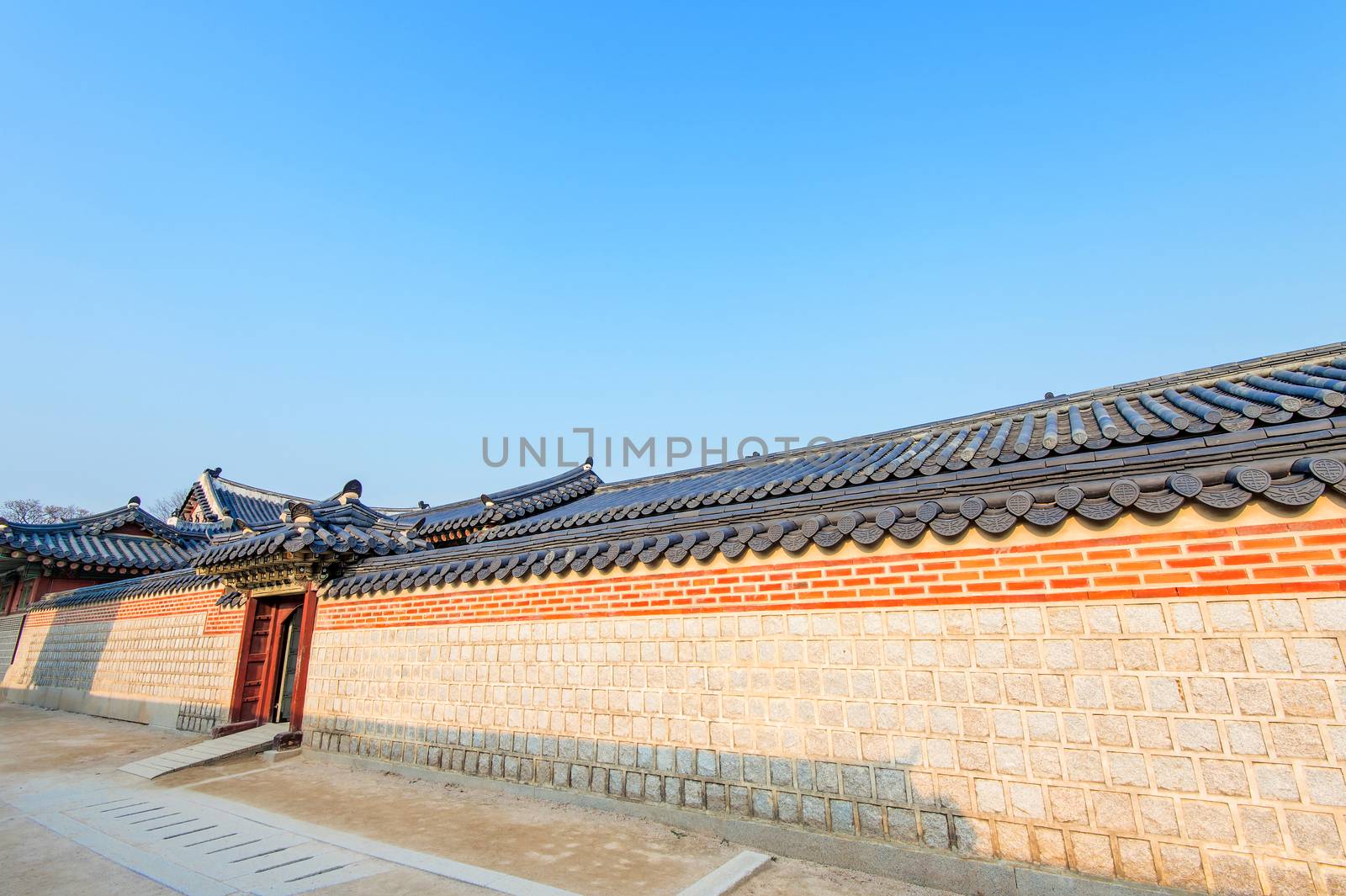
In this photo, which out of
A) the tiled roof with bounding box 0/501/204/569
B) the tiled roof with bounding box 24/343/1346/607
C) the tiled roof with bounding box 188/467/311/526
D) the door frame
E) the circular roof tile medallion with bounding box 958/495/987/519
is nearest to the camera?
the tiled roof with bounding box 24/343/1346/607

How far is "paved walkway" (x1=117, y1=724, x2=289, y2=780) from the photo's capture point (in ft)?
25.7

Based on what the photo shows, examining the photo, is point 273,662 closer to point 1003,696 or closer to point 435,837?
point 435,837

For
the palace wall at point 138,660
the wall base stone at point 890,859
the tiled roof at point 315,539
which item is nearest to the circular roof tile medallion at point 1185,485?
the wall base stone at point 890,859

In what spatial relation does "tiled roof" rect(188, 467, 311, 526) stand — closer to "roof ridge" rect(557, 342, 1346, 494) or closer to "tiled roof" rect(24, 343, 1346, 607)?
"tiled roof" rect(24, 343, 1346, 607)

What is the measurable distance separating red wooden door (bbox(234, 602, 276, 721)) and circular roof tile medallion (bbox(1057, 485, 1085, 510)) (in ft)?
37.5

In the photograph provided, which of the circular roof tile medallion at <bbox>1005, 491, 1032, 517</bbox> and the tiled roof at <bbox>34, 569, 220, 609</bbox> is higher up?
the circular roof tile medallion at <bbox>1005, 491, 1032, 517</bbox>

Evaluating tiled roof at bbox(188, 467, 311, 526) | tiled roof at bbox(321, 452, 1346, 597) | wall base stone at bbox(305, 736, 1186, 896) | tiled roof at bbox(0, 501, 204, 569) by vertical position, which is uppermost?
tiled roof at bbox(188, 467, 311, 526)

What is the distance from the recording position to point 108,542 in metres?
17.2

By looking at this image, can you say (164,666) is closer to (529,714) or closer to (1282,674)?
(529,714)

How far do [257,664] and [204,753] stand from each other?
6.77ft

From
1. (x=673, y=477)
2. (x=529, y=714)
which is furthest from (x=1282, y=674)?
(x=673, y=477)

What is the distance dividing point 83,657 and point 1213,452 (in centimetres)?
1978

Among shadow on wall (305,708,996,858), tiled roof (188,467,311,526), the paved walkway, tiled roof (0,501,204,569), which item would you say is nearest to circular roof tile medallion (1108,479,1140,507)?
shadow on wall (305,708,996,858)

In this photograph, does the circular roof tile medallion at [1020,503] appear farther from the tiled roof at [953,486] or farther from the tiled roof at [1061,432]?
the tiled roof at [1061,432]
